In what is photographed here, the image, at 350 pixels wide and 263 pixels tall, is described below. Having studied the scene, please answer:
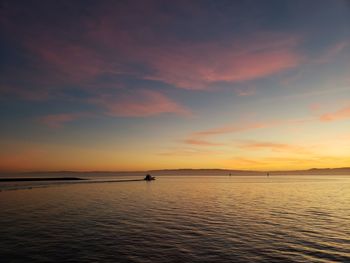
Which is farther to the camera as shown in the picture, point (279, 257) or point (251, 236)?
point (251, 236)

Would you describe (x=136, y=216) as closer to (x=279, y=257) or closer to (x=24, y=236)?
(x=24, y=236)

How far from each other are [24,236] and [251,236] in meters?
21.2

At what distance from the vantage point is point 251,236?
24.8 m

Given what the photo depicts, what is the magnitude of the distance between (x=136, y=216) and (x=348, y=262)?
2536cm

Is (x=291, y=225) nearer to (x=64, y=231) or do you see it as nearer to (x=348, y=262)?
(x=348, y=262)

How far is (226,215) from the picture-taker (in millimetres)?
36812

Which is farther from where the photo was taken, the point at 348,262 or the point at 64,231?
the point at 64,231

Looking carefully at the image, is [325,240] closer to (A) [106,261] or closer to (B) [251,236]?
(B) [251,236]

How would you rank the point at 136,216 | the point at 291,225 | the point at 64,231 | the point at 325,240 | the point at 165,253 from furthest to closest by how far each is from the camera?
the point at 136,216, the point at 291,225, the point at 64,231, the point at 325,240, the point at 165,253

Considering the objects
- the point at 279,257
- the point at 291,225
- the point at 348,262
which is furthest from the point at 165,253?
the point at 291,225

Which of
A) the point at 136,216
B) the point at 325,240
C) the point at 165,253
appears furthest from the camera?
the point at 136,216

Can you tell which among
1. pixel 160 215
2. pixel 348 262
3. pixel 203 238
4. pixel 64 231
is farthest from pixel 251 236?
pixel 64 231

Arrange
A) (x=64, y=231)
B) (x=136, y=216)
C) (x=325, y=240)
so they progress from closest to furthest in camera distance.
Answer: (x=325, y=240)
(x=64, y=231)
(x=136, y=216)

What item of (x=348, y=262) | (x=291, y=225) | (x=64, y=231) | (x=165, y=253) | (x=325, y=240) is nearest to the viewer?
(x=348, y=262)
